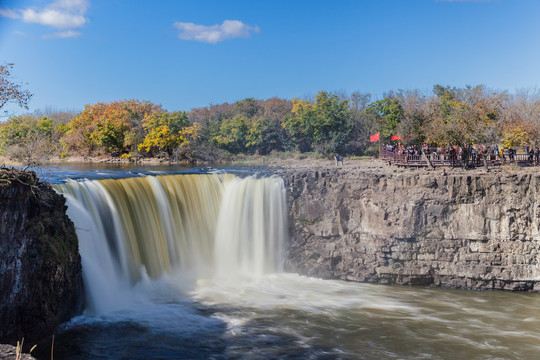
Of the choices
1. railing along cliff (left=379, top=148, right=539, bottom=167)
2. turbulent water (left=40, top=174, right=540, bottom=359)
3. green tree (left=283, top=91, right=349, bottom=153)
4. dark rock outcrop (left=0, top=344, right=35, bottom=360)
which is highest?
green tree (left=283, top=91, right=349, bottom=153)

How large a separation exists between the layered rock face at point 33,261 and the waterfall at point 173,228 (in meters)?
1.33

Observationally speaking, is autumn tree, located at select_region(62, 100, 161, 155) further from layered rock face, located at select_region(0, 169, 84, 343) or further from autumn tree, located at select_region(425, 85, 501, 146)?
layered rock face, located at select_region(0, 169, 84, 343)

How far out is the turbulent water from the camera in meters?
13.1

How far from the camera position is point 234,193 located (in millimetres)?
22250

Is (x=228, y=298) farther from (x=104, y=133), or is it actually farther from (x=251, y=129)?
(x=251, y=129)

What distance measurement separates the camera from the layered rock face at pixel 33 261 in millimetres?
11750

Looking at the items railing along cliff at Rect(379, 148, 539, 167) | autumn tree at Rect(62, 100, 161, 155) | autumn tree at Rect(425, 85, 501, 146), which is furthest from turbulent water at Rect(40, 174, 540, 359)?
autumn tree at Rect(62, 100, 161, 155)

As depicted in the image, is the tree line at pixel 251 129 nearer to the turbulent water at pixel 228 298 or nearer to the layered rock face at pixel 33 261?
the turbulent water at pixel 228 298

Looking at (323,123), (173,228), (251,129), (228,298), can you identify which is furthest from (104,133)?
(228,298)

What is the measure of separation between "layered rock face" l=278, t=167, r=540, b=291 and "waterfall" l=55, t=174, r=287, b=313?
61.4 inches

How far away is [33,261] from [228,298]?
7.36 metres

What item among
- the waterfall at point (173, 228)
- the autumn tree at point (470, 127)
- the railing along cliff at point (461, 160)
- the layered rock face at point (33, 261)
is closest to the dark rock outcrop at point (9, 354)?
the layered rock face at point (33, 261)

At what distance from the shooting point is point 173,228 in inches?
772

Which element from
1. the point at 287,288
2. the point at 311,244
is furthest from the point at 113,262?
the point at 311,244
